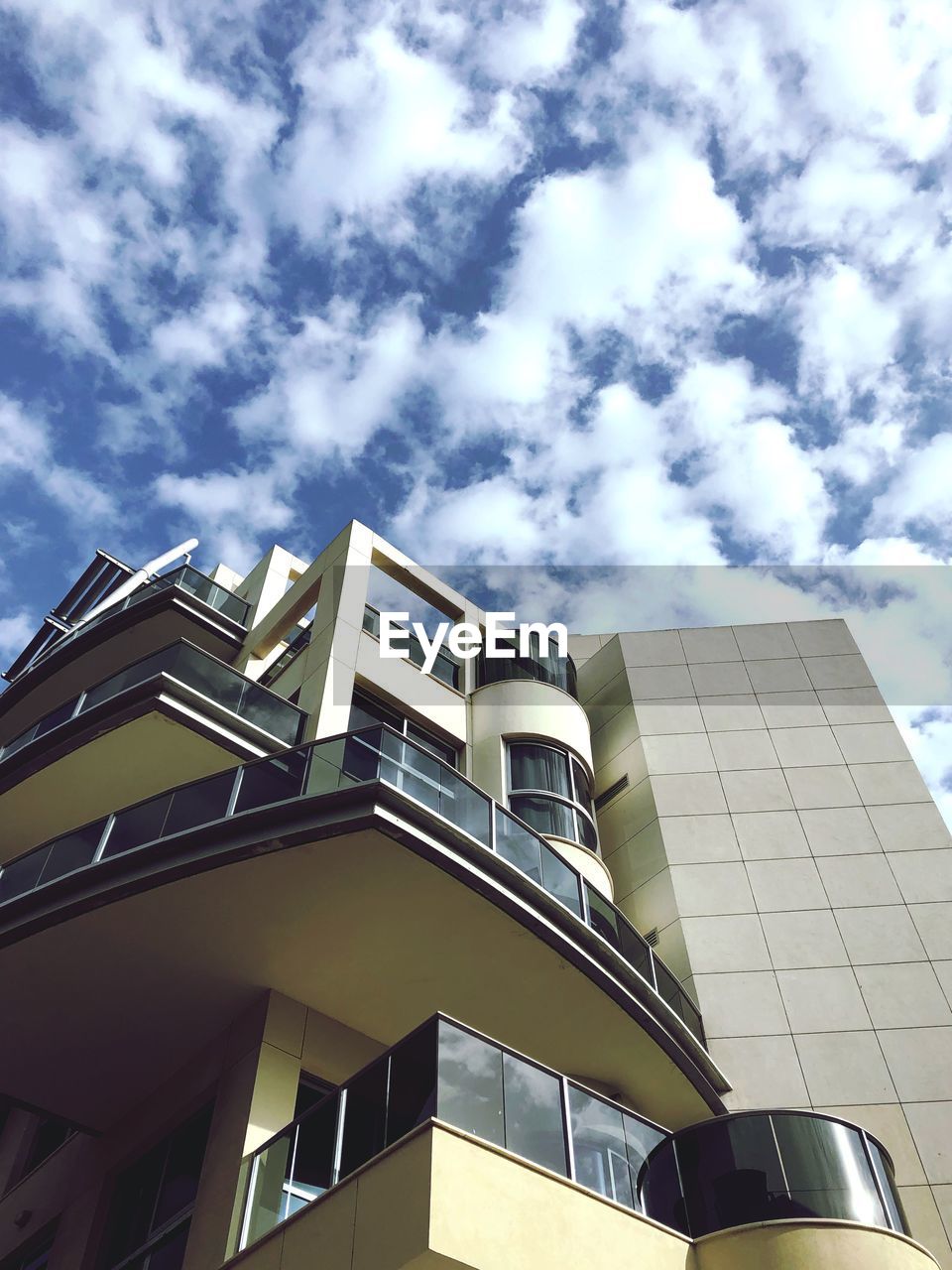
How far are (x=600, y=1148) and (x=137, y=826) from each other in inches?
226

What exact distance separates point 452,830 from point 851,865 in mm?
8644

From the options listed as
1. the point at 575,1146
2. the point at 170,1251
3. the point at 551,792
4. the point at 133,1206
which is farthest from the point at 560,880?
the point at 133,1206

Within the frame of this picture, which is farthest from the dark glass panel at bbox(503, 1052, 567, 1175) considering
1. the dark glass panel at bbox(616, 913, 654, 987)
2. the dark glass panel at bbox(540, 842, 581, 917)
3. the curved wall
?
the curved wall

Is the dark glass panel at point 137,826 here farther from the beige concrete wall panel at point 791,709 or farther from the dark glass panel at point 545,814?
the beige concrete wall panel at point 791,709

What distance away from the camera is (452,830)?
33.5 feet

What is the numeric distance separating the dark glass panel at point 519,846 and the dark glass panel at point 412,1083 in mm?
3117

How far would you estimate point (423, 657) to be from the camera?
695 inches

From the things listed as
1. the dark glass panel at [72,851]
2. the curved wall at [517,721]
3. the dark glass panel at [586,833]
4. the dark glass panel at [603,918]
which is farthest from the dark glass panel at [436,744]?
the dark glass panel at [72,851]

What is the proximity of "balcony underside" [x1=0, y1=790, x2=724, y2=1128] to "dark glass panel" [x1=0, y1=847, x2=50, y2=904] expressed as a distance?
2.75ft

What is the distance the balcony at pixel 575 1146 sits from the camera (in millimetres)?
7762

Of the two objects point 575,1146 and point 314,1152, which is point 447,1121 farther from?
point 314,1152

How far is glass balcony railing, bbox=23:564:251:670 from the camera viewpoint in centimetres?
1900

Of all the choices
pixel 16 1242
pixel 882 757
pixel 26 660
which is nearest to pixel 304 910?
pixel 16 1242

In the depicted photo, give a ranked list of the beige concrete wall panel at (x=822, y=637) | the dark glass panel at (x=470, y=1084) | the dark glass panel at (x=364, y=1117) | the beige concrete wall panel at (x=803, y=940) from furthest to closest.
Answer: the beige concrete wall panel at (x=822, y=637) < the beige concrete wall panel at (x=803, y=940) < the dark glass panel at (x=364, y=1117) < the dark glass panel at (x=470, y=1084)
